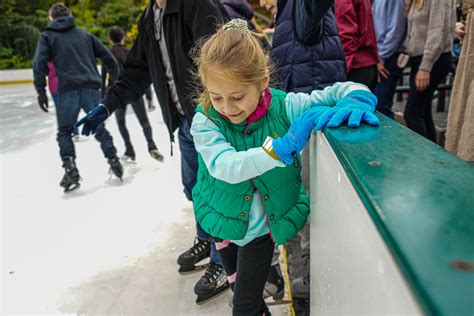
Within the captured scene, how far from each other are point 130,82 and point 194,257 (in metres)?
0.95

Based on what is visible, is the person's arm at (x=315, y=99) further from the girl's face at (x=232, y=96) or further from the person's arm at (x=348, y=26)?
the person's arm at (x=348, y=26)

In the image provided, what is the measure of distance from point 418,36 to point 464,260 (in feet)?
7.15

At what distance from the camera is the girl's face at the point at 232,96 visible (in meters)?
0.97

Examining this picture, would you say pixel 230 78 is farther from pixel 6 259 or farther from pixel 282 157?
pixel 6 259

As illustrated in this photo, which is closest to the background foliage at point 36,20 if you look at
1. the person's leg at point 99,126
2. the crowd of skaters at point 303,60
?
the person's leg at point 99,126

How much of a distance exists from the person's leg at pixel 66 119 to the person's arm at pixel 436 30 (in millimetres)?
2808

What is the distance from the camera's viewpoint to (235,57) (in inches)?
38.2

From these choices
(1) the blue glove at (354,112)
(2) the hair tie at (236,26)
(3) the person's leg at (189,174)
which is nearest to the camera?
(1) the blue glove at (354,112)

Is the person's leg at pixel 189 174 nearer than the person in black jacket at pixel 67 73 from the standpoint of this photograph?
Yes

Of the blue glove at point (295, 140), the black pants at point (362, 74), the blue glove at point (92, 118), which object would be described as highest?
the blue glove at point (295, 140)

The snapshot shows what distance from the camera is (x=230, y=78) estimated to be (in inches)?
37.9

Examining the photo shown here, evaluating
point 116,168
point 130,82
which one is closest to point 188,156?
point 130,82

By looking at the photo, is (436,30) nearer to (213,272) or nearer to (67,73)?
(213,272)

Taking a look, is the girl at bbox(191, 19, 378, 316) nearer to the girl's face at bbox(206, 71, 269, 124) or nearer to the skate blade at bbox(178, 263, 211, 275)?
the girl's face at bbox(206, 71, 269, 124)
